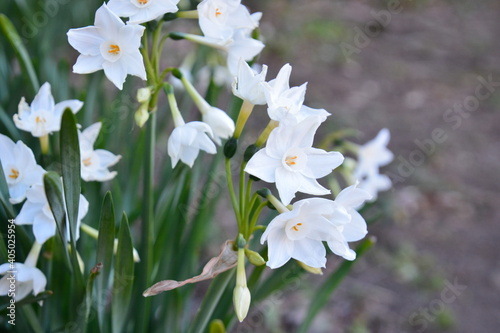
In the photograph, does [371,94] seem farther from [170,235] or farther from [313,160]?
[313,160]

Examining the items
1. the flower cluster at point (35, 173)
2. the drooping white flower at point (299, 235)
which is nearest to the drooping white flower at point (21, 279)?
the flower cluster at point (35, 173)

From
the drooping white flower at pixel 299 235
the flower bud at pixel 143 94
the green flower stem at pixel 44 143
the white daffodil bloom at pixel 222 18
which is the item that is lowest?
the drooping white flower at pixel 299 235

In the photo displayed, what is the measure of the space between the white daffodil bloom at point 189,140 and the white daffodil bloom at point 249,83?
4.2 inches

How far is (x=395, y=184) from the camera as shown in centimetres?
330

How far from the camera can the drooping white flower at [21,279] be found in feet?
3.49

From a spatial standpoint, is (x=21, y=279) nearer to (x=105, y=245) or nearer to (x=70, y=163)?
(x=105, y=245)

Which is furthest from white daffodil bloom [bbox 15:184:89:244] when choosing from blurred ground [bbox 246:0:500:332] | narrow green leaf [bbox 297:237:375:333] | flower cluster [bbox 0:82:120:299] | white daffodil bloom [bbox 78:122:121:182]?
blurred ground [bbox 246:0:500:332]

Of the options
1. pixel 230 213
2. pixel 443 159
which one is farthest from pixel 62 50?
pixel 443 159

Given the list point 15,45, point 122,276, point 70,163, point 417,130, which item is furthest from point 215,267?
point 417,130

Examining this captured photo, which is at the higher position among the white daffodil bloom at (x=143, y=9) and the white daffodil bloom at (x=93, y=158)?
the white daffodil bloom at (x=143, y=9)

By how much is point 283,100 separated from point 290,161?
0.36 ft

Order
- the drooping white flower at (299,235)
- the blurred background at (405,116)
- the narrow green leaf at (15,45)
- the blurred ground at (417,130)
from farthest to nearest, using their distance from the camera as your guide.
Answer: the blurred ground at (417,130), the blurred background at (405,116), the narrow green leaf at (15,45), the drooping white flower at (299,235)

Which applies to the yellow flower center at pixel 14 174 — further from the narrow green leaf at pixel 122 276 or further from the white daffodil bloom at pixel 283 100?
the white daffodil bloom at pixel 283 100

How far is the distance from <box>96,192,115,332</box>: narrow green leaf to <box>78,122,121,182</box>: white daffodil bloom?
14cm
